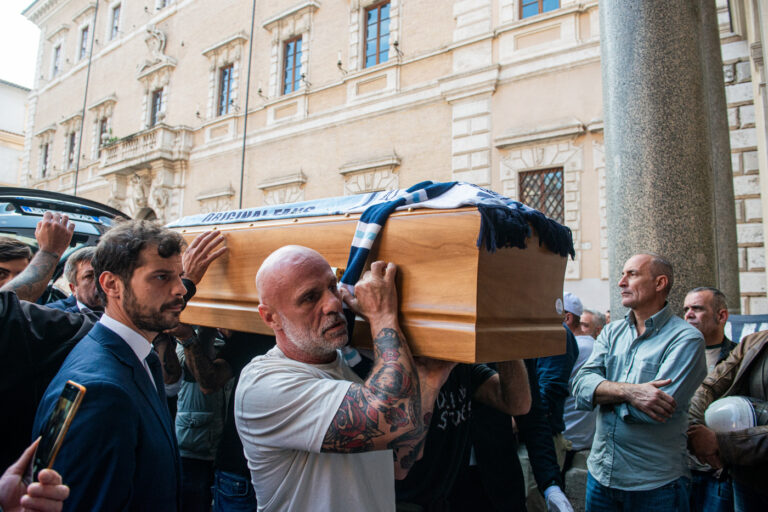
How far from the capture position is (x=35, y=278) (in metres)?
2.06

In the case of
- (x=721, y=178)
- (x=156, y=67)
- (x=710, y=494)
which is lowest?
(x=710, y=494)

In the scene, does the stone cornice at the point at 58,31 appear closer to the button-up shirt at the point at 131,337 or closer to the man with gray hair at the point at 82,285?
the man with gray hair at the point at 82,285

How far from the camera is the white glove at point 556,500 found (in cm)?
195

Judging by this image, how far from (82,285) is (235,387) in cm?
111

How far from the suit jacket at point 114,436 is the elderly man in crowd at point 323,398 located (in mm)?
247

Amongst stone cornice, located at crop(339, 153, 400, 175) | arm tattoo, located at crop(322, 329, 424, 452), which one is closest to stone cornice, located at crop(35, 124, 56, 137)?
stone cornice, located at crop(339, 153, 400, 175)

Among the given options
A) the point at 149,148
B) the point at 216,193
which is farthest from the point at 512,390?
the point at 149,148

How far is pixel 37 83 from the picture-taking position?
23.6m

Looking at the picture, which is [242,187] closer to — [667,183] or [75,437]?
[667,183]

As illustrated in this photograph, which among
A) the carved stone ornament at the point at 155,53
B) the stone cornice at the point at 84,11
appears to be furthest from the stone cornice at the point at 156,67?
the stone cornice at the point at 84,11

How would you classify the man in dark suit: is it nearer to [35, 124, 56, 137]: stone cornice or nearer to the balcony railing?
the balcony railing

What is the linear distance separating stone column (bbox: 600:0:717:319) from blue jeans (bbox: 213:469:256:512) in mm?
2397

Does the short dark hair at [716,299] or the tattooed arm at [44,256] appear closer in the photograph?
the tattooed arm at [44,256]

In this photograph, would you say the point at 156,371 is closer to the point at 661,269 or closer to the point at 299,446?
the point at 299,446
